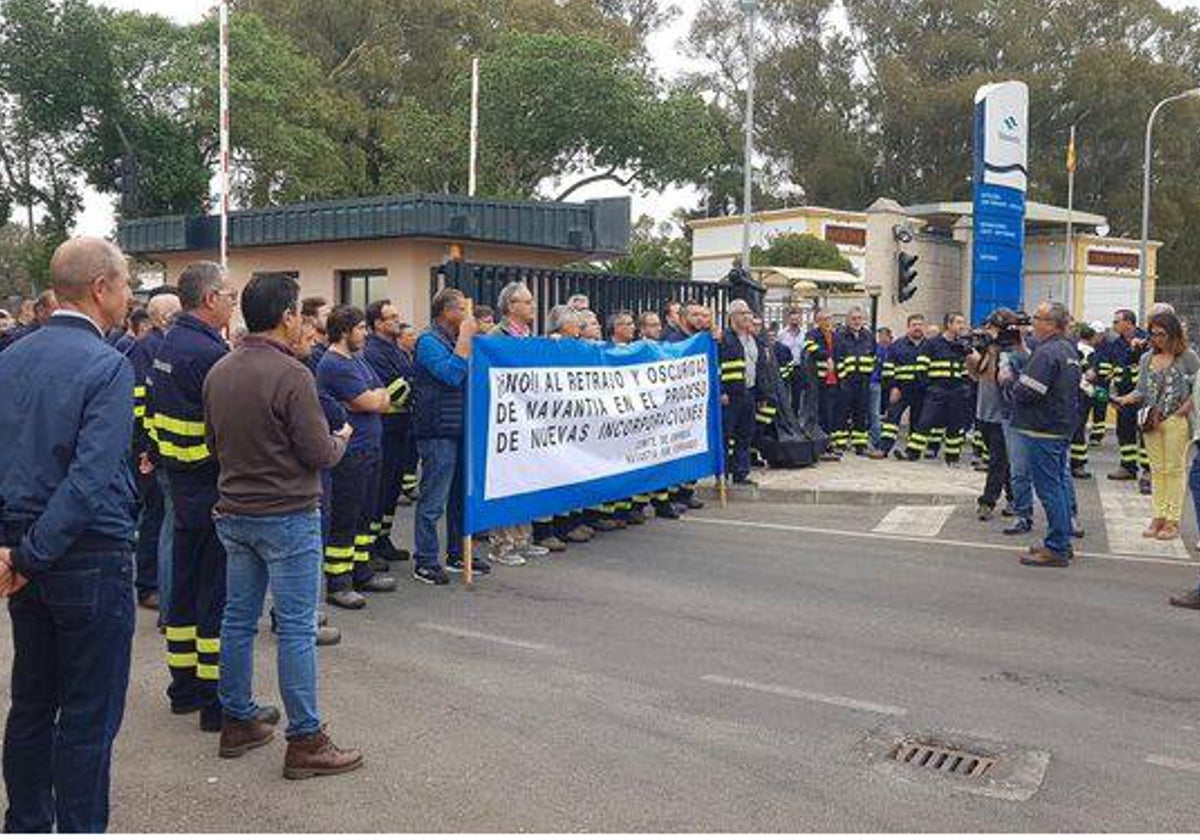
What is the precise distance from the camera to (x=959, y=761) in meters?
5.09

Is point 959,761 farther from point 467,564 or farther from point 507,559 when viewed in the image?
point 507,559

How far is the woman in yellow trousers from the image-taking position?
10.3 metres

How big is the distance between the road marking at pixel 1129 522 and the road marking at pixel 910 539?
24cm

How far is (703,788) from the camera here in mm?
4723

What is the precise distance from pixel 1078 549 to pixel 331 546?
6.21 m

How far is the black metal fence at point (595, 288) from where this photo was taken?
10766mm

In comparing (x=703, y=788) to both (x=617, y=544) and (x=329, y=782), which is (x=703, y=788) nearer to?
(x=329, y=782)

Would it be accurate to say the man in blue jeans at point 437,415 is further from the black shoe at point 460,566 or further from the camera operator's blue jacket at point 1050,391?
the camera operator's blue jacket at point 1050,391

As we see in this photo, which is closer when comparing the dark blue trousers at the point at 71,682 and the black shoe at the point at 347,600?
the dark blue trousers at the point at 71,682

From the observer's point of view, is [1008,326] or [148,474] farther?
[1008,326]

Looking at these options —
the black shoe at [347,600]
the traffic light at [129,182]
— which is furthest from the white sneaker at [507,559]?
the traffic light at [129,182]

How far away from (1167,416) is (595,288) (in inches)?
232

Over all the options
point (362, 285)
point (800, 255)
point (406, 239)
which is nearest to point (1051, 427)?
point (406, 239)

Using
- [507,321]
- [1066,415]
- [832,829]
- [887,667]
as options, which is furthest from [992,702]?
[507,321]
